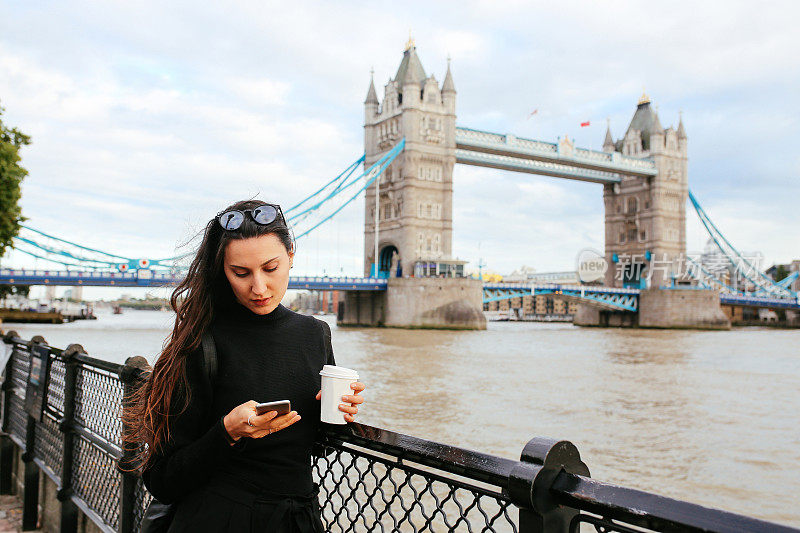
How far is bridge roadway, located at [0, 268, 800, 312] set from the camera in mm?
29297

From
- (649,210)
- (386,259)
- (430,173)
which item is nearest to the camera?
(430,173)

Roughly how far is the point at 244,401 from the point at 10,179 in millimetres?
15788

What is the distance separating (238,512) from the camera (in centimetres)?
148

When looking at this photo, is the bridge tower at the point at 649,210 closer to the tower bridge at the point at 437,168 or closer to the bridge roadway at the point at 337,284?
the tower bridge at the point at 437,168

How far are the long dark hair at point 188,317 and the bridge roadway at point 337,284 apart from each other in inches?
1021

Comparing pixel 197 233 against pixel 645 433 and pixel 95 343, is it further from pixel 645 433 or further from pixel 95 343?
pixel 95 343

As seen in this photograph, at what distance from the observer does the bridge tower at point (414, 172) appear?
37.6 meters

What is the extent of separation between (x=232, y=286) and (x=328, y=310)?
10679 centimetres

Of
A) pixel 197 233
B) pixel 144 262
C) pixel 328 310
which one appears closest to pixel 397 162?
pixel 144 262

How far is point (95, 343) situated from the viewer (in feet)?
66.7

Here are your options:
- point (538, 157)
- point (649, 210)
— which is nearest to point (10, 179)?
point (538, 157)

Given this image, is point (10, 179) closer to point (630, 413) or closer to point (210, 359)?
point (630, 413)

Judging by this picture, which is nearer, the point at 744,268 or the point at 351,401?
the point at 351,401

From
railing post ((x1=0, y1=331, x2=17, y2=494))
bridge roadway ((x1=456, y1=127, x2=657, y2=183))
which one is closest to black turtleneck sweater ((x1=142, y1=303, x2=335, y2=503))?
railing post ((x1=0, y1=331, x2=17, y2=494))
